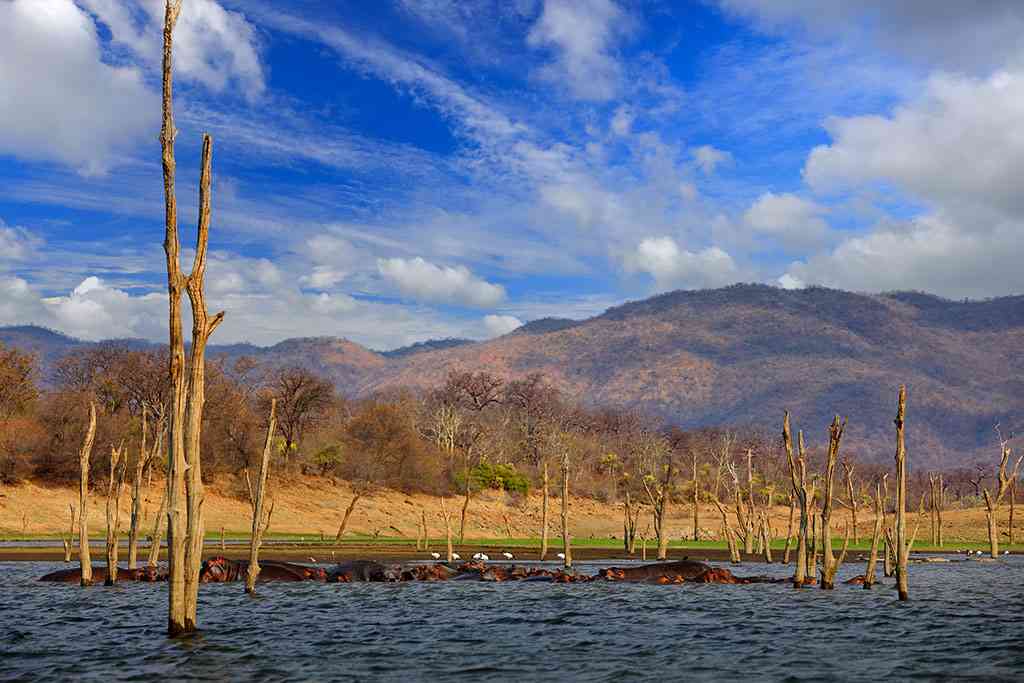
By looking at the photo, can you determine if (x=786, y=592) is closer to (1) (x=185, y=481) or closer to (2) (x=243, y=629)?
(2) (x=243, y=629)

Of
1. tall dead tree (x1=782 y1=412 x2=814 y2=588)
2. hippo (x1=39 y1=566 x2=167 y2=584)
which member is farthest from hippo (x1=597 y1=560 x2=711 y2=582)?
hippo (x1=39 y1=566 x2=167 y2=584)

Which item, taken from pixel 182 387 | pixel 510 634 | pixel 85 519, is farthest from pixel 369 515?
pixel 182 387

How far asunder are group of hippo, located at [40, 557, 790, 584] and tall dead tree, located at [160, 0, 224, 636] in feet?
63.7

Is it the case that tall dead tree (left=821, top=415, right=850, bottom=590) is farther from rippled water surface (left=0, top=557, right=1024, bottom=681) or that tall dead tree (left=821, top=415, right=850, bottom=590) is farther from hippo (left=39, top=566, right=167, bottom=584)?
hippo (left=39, top=566, right=167, bottom=584)

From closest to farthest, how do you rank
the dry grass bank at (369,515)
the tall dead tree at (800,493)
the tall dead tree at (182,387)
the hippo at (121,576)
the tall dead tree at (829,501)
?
1. the tall dead tree at (182,387)
2. the tall dead tree at (829,501)
3. the hippo at (121,576)
4. the tall dead tree at (800,493)
5. the dry grass bank at (369,515)

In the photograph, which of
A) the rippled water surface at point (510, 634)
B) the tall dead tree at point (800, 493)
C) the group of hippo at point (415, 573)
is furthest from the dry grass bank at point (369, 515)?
the tall dead tree at point (800, 493)

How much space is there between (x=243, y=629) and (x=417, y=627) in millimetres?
4789

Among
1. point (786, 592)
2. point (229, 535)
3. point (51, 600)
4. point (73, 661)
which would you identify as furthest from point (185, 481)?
point (229, 535)

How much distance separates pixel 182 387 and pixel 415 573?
26.9m

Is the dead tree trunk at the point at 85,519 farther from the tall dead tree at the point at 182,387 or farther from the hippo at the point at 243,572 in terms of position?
the tall dead tree at the point at 182,387

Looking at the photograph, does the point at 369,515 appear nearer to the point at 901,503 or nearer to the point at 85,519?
the point at 85,519

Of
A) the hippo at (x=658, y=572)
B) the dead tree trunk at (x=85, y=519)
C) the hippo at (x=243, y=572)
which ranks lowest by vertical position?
the hippo at (x=658, y=572)

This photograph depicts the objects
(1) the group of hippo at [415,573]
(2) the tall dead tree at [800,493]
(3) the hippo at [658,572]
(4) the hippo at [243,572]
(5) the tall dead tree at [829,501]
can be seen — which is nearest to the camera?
(5) the tall dead tree at [829,501]

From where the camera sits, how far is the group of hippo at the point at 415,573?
40.8m
